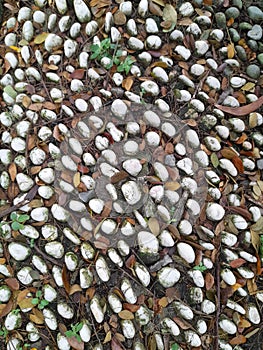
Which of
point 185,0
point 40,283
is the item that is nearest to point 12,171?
point 40,283

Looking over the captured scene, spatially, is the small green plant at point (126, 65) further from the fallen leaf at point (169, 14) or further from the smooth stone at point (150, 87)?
the fallen leaf at point (169, 14)

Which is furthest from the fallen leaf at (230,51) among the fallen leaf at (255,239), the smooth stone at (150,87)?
the fallen leaf at (255,239)

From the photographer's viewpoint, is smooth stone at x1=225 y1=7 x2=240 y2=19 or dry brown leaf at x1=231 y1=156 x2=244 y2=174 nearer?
dry brown leaf at x1=231 y1=156 x2=244 y2=174

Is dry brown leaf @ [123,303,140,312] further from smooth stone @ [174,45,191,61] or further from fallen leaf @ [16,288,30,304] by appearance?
smooth stone @ [174,45,191,61]

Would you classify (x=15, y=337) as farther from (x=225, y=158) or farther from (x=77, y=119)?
(x=225, y=158)

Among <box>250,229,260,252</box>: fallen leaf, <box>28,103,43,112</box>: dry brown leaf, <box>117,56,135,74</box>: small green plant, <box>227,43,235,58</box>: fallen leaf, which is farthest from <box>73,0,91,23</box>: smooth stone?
<box>250,229,260,252</box>: fallen leaf

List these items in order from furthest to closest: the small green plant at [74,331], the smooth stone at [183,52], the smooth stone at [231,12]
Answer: the smooth stone at [231,12], the smooth stone at [183,52], the small green plant at [74,331]
